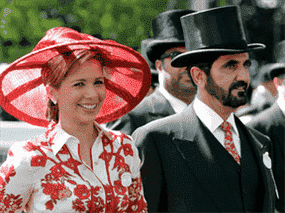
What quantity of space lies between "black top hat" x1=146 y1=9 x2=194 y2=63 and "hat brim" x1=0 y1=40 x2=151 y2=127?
1.43 m

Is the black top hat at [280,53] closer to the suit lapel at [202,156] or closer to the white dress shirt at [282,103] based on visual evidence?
the white dress shirt at [282,103]

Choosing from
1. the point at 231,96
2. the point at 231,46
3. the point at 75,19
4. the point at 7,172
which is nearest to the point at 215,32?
the point at 231,46

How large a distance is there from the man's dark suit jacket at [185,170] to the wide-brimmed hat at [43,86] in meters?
0.37

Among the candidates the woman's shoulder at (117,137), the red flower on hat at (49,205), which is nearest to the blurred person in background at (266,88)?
the woman's shoulder at (117,137)

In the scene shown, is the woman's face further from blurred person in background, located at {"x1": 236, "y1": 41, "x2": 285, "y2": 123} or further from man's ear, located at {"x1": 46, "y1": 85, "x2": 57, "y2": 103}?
blurred person in background, located at {"x1": 236, "y1": 41, "x2": 285, "y2": 123}

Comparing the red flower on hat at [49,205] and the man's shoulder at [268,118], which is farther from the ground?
the red flower on hat at [49,205]

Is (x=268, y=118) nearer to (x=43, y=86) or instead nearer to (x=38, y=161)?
(x=43, y=86)

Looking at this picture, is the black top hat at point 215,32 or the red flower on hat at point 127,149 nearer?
the red flower on hat at point 127,149

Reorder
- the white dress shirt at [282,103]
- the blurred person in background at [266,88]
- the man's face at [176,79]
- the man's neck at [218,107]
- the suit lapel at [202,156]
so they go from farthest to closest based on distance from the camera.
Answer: the blurred person in background at [266,88]
the white dress shirt at [282,103]
the man's face at [176,79]
the man's neck at [218,107]
the suit lapel at [202,156]

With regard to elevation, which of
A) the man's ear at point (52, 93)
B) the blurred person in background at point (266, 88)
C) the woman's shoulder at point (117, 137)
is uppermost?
the man's ear at point (52, 93)

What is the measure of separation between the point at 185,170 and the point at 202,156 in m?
0.14

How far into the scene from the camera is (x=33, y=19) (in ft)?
33.5

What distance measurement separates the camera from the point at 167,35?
13.3 ft

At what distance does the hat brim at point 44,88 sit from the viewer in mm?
2154
